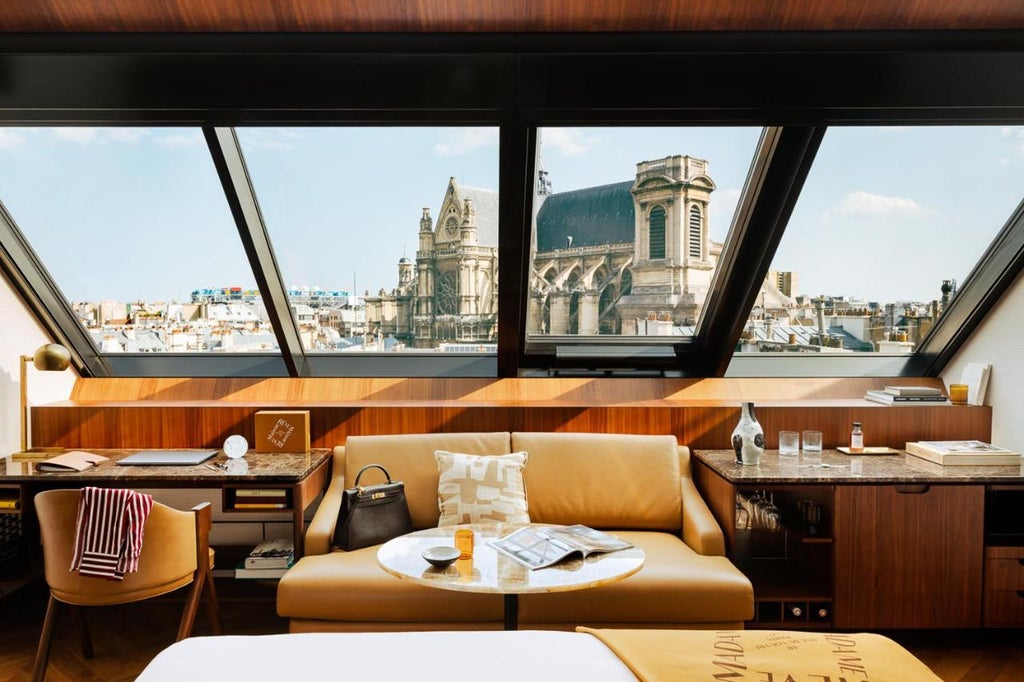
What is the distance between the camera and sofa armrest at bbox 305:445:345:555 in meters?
2.79

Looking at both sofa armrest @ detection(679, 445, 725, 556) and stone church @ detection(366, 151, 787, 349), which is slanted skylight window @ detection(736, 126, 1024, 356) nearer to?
stone church @ detection(366, 151, 787, 349)

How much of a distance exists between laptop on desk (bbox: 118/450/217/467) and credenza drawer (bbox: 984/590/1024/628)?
11.4ft

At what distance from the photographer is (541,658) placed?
5.13ft

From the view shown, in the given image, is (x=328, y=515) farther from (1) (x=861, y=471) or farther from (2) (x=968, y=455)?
(2) (x=968, y=455)

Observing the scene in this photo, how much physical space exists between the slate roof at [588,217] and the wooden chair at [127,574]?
1.94 metres

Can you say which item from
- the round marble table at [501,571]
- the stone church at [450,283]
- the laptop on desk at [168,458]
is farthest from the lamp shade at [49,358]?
the round marble table at [501,571]

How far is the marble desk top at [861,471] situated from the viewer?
2799 mm

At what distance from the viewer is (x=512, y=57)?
252cm

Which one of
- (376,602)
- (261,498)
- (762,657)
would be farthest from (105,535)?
(762,657)

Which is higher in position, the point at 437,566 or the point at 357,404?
the point at 357,404

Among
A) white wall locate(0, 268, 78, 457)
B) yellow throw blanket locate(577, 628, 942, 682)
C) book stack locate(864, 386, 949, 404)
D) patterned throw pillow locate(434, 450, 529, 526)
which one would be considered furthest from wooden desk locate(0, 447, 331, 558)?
book stack locate(864, 386, 949, 404)

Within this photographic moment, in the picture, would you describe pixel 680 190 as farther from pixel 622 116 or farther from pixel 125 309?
pixel 125 309

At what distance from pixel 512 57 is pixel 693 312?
1732 millimetres

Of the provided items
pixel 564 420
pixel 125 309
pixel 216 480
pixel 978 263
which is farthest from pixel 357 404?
pixel 978 263
